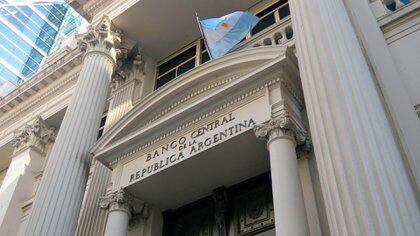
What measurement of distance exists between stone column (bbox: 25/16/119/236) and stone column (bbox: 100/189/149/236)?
0.64 m

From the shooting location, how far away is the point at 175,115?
8.76 meters

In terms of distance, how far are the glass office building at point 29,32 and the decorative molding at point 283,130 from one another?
35129 millimetres

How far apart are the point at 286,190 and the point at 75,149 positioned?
15.7 feet

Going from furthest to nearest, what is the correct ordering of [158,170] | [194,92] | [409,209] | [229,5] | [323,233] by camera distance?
[229,5] → [194,92] → [158,170] → [323,233] → [409,209]

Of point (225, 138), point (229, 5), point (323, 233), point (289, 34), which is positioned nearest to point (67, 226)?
point (225, 138)

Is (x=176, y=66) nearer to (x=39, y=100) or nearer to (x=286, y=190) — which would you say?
(x=39, y=100)

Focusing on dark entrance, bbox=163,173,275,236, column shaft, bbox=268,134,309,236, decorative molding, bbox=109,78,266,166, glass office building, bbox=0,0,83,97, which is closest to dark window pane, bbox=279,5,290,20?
decorative molding, bbox=109,78,266,166

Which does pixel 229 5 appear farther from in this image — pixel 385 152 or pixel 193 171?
pixel 385 152

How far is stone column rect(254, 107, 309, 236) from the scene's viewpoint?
20.3 feet

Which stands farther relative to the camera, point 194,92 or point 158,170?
point 194,92

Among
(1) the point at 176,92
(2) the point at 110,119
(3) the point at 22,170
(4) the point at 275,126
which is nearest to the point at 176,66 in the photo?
(2) the point at 110,119

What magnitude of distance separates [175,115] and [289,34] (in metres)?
3.18

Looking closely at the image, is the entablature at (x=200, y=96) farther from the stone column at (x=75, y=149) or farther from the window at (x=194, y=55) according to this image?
the window at (x=194, y=55)

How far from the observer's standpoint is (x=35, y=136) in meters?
15.1
